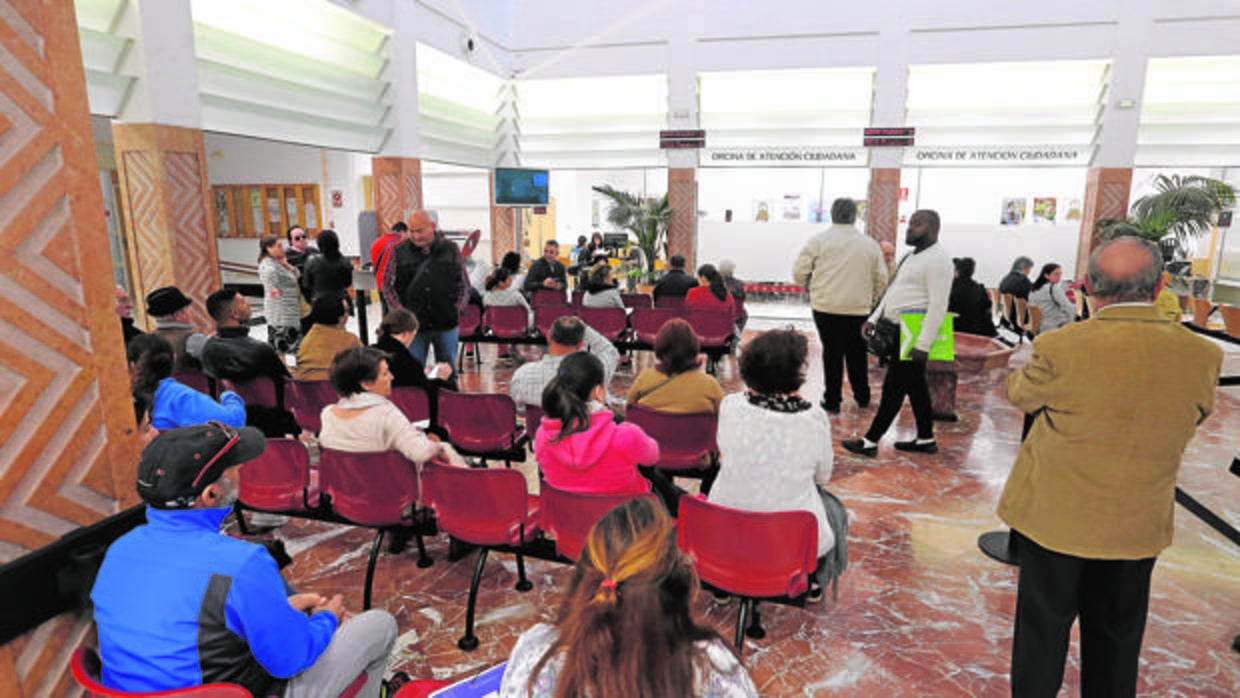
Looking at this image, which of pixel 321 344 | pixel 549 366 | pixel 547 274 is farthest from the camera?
pixel 547 274

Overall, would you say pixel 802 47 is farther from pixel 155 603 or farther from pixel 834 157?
pixel 155 603

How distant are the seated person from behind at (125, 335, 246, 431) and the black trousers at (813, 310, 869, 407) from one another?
4.34 m

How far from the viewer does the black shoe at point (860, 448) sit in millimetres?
4844

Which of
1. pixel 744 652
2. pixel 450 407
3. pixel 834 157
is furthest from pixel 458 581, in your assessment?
pixel 834 157

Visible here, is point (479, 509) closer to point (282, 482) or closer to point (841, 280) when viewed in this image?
point (282, 482)

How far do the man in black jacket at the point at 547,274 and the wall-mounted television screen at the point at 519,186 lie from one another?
2.68 meters

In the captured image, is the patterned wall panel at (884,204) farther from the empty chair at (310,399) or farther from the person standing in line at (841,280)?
the empty chair at (310,399)

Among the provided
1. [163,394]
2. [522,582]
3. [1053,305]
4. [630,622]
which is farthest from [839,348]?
[630,622]

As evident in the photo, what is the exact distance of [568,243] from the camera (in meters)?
17.3

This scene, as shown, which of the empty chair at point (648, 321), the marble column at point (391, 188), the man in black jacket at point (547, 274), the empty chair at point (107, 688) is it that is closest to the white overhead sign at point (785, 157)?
the man in black jacket at point (547, 274)

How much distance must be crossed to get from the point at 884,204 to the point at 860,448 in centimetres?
653

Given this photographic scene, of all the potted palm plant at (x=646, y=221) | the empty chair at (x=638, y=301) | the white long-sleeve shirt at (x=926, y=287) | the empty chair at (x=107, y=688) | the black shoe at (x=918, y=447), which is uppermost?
the potted palm plant at (x=646, y=221)

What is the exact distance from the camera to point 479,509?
107 inches

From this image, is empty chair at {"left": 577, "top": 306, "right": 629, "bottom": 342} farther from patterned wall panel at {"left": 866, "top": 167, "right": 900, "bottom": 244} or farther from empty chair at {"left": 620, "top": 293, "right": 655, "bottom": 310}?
patterned wall panel at {"left": 866, "top": 167, "right": 900, "bottom": 244}
